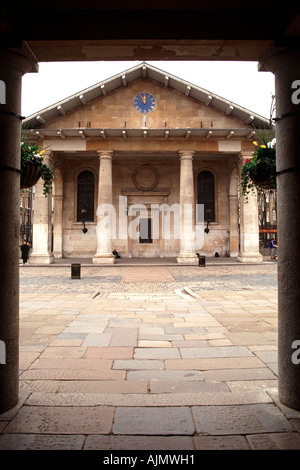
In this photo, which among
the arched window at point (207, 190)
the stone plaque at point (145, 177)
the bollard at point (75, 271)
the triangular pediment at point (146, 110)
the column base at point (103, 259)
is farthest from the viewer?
the arched window at point (207, 190)

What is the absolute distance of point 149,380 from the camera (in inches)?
132

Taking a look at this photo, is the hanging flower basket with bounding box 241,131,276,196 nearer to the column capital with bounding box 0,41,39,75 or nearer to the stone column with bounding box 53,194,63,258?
the column capital with bounding box 0,41,39,75

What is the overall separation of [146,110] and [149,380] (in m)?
17.0

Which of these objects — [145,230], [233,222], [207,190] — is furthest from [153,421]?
[207,190]

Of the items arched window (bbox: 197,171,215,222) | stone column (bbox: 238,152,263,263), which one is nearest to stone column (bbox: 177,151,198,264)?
stone column (bbox: 238,152,263,263)

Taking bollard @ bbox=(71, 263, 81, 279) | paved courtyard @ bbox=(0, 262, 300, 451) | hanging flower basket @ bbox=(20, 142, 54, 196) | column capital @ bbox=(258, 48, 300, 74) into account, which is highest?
column capital @ bbox=(258, 48, 300, 74)

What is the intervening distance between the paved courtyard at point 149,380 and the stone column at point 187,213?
11.3 meters

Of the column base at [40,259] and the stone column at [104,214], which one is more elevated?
the stone column at [104,214]

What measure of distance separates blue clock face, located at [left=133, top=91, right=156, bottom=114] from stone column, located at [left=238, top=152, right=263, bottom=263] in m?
5.39

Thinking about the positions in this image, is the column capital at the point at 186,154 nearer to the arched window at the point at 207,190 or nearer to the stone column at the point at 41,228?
the arched window at the point at 207,190

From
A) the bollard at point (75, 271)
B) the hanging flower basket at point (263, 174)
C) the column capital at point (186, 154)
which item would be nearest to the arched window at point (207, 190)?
the column capital at point (186, 154)

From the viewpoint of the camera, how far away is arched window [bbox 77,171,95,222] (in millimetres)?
23125

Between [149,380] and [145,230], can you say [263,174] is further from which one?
[145,230]

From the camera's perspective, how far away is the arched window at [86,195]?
23.1 m
